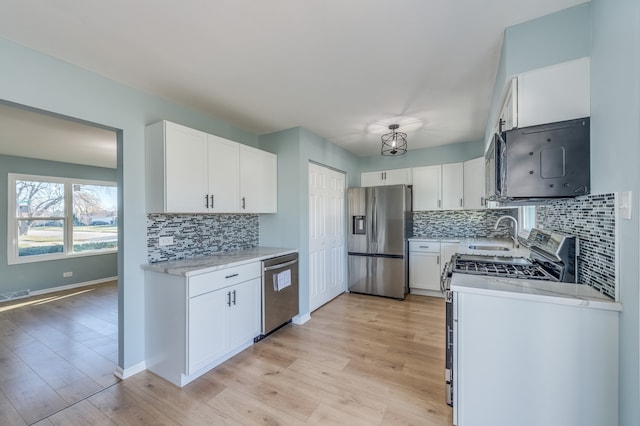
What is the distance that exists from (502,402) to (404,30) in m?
2.14

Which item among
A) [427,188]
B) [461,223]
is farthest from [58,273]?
[461,223]

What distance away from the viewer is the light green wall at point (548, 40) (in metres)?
1.41

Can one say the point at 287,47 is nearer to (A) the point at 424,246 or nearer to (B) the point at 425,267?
(A) the point at 424,246

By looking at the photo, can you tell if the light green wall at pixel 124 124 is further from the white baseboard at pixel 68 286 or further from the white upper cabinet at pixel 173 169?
the white baseboard at pixel 68 286

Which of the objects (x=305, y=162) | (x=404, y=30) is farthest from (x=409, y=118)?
(x=404, y=30)

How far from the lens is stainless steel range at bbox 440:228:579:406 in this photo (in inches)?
63.1

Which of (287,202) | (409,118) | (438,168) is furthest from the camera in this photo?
(438,168)

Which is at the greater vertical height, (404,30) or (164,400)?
(404,30)

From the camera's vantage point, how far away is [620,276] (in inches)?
45.8

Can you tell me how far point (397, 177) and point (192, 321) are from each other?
3.78 m

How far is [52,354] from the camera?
2.57 meters

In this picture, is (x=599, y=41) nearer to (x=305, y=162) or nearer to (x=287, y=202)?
(x=305, y=162)

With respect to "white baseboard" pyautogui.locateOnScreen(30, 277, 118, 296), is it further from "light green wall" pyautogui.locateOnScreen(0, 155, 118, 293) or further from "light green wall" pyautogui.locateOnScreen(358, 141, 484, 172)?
"light green wall" pyautogui.locateOnScreen(358, 141, 484, 172)

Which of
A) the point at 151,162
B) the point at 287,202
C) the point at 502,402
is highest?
the point at 151,162
